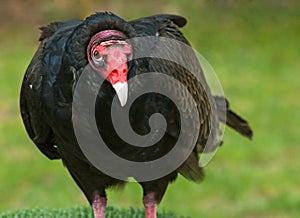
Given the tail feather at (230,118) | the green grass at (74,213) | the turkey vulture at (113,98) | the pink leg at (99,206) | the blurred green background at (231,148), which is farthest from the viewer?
the blurred green background at (231,148)

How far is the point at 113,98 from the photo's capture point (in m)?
3.53

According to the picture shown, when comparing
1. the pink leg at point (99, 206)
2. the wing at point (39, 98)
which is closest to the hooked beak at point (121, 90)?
the wing at point (39, 98)

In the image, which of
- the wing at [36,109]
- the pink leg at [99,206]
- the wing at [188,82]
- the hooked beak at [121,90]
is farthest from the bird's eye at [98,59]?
the pink leg at [99,206]

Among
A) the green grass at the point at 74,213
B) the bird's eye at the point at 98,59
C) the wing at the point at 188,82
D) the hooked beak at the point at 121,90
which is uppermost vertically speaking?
the bird's eye at the point at 98,59

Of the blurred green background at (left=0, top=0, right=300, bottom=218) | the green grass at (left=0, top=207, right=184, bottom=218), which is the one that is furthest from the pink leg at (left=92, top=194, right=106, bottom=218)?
the blurred green background at (left=0, top=0, right=300, bottom=218)

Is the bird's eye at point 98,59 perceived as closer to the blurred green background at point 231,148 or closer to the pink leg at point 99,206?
the pink leg at point 99,206

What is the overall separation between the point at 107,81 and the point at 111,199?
13.4 feet

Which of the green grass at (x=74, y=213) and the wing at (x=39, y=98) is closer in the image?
the wing at (x=39, y=98)

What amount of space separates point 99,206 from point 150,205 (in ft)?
0.93

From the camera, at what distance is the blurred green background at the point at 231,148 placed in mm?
7129

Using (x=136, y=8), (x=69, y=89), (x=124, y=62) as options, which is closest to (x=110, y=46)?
(x=124, y=62)

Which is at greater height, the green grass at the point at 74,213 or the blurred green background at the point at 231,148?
the green grass at the point at 74,213

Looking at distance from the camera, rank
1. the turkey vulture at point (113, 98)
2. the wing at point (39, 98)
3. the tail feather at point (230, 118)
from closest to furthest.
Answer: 1. the turkey vulture at point (113, 98)
2. the wing at point (39, 98)
3. the tail feather at point (230, 118)

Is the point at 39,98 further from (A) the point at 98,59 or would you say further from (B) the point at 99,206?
(B) the point at 99,206
